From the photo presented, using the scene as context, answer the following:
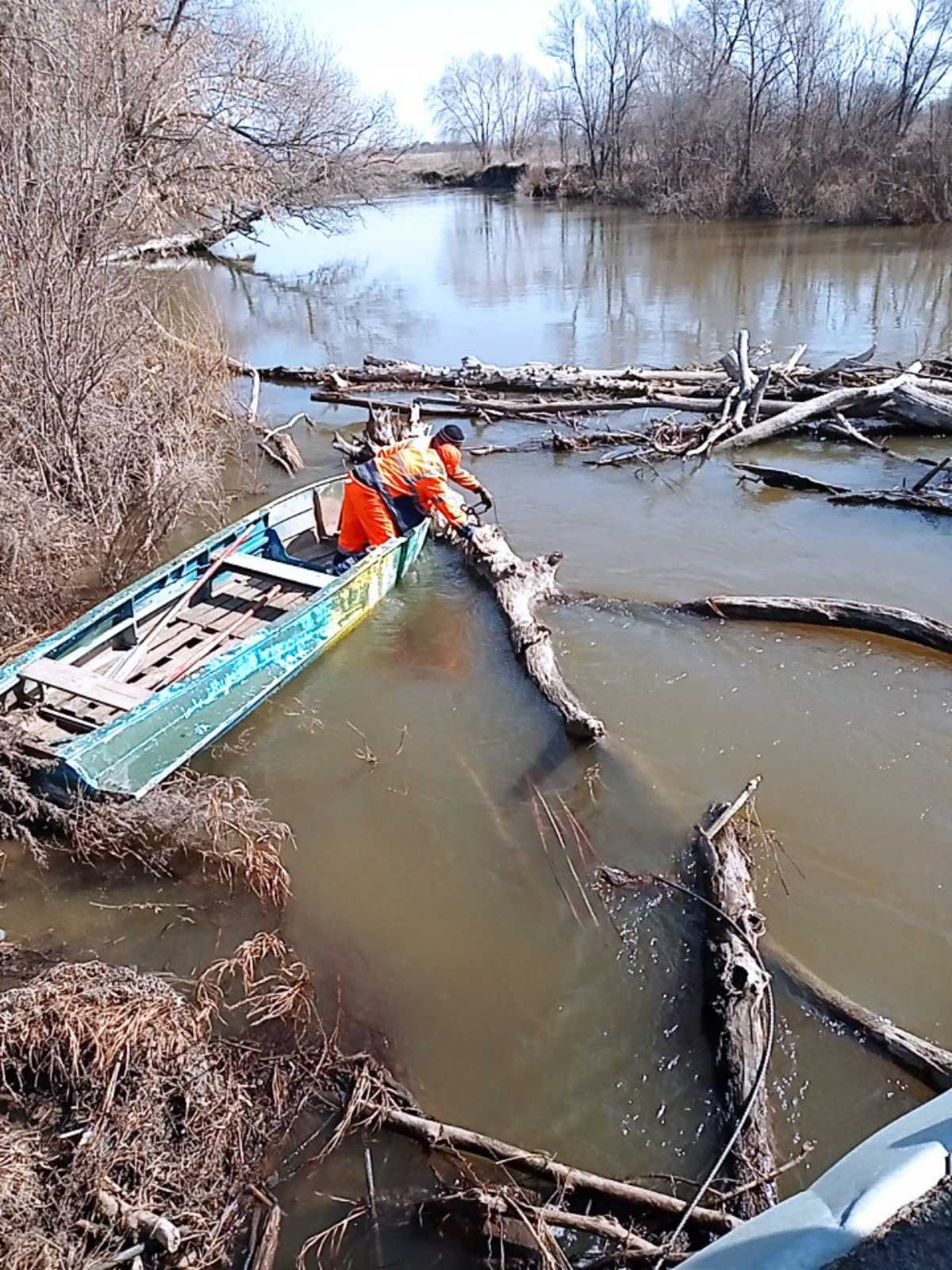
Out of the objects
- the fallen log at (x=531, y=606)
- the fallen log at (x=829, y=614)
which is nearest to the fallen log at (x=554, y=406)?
the fallen log at (x=531, y=606)

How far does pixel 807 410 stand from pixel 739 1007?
1017cm

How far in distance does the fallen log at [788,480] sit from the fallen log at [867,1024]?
7380mm

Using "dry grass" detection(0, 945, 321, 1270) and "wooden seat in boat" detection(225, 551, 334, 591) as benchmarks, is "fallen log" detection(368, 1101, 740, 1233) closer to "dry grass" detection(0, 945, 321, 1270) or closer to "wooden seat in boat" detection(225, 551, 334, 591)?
"dry grass" detection(0, 945, 321, 1270)

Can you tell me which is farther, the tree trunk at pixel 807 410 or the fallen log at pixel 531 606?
the tree trunk at pixel 807 410

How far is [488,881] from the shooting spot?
540 cm

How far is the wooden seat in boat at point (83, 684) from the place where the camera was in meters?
5.91

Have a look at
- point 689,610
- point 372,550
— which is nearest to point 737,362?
point 689,610

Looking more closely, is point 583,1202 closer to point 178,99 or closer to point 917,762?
point 917,762

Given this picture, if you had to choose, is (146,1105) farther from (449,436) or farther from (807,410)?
(807,410)

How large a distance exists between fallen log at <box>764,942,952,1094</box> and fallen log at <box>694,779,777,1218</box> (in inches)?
6.7

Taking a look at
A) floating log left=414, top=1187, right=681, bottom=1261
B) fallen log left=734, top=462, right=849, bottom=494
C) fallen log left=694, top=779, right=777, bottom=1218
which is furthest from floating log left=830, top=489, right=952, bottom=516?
floating log left=414, top=1187, right=681, bottom=1261

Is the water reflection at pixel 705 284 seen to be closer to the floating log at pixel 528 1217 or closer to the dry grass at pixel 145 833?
the dry grass at pixel 145 833

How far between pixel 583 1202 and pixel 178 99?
55.9ft

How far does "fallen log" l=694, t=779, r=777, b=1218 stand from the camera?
12.2 feet
